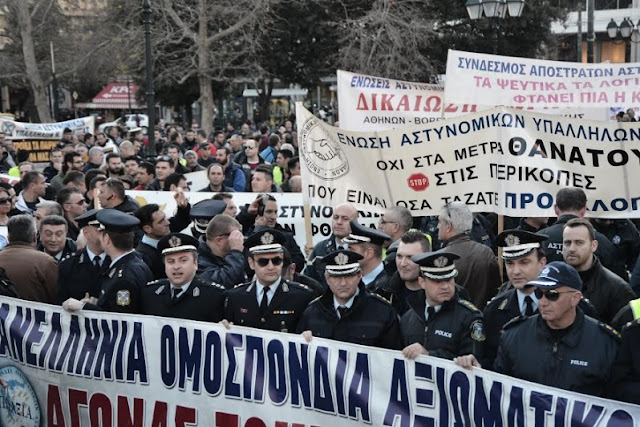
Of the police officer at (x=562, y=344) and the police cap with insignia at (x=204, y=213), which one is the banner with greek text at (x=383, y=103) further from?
the police officer at (x=562, y=344)

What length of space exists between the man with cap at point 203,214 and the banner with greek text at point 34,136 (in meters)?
11.9

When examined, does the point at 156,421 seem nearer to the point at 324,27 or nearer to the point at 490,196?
the point at 490,196

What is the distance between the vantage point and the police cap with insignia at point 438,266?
5.43m

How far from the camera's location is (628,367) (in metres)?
4.65

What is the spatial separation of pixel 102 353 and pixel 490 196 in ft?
11.8

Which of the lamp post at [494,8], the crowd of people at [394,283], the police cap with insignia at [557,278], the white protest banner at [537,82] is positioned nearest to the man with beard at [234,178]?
the white protest banner at [537,82]

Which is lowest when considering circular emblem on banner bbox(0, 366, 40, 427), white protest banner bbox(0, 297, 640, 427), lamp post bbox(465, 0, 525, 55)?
circular emblem on banner bbox(0, 366, 40, 427)

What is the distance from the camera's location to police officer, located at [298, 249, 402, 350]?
554cm

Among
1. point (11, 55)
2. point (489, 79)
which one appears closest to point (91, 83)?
point (11, 55)

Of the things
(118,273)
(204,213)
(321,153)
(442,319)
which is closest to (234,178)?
(321,153)

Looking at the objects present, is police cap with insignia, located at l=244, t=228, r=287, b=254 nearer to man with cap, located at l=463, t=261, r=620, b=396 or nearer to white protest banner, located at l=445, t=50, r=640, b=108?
man with cap, located at l=463, t=261, r=620, b=396

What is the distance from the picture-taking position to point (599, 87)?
10891mm

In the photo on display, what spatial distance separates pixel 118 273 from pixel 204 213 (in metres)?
1.94

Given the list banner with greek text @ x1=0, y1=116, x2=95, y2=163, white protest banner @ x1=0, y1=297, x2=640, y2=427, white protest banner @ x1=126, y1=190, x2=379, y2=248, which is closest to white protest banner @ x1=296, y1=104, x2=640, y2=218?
white protest banner @ x1=126, y1=190, x2=379, y2=248
